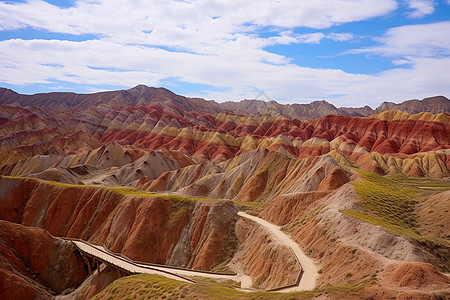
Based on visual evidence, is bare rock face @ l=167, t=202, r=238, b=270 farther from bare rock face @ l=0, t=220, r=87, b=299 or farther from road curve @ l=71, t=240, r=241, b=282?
bare rock face @ l=0, t=220, r=87, b=299

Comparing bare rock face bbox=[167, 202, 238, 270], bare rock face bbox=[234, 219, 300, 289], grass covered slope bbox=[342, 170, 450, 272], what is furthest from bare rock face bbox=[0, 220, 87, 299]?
grass covered slope bbox=[342, 170, 450, 272]

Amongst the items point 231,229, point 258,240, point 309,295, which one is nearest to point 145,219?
point 231,229

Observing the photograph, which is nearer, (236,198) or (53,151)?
(236,198)

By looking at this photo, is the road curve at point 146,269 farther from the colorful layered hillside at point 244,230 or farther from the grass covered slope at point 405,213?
the grass covered slope at point 405,213

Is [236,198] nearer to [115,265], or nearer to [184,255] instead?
[184,255]

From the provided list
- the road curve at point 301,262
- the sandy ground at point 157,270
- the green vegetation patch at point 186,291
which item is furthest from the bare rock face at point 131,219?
the green vegetation patch at point 186,291

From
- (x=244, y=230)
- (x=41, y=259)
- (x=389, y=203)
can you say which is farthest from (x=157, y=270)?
(x=389, y=203)

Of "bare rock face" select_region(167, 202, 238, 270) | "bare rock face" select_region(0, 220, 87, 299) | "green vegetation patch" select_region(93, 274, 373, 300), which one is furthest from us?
"bare rock face" select_region(167, 202, 238, 270)
